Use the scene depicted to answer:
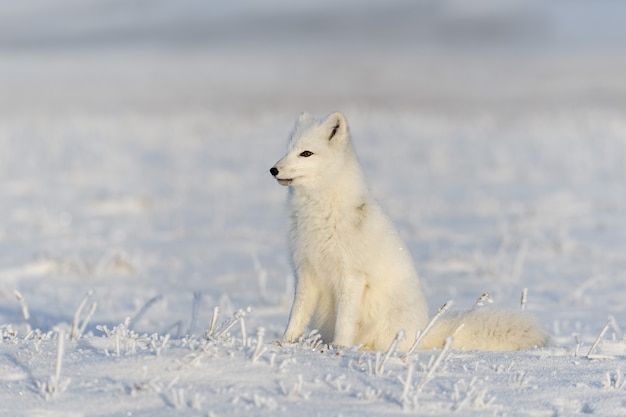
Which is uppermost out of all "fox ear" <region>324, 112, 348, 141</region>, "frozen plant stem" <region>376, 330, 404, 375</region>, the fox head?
"fox ear" <region>324, 112, 348, 141</region>

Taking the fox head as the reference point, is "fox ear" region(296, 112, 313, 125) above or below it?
above

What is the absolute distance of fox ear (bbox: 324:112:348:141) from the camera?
14.8 ft

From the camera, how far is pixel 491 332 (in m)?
4.38

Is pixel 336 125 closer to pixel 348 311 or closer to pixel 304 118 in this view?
pixel 304 118

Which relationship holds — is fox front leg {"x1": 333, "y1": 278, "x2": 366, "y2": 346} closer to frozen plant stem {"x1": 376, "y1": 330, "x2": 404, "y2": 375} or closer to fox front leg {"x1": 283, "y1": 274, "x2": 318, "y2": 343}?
fox front leg {"x1": 283, "y1": 274, "x2": 318, "y2": 343}

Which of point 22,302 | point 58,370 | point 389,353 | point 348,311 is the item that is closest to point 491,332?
point 348,311

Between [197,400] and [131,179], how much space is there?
1298 cm

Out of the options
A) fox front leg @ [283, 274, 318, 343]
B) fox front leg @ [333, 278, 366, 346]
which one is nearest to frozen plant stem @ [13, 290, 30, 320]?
fox front leg @ [283, 274, 318, 343]

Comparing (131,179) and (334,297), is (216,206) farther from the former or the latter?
(334,297)

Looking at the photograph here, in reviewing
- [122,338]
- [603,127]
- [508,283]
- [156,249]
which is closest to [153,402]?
[122,338]

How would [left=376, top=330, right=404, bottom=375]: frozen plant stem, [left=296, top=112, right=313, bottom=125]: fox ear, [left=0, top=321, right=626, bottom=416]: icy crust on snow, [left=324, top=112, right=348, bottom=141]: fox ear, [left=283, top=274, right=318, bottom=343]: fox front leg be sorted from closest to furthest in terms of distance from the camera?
[left=0, top=321, right=626, bottom=416]: icy crust on snow → [left=376, top=330, right=404, bottom=375]: frozen plant stem → [left=283, top=274, right=318, bottom=343]: fox front leg → [left=324, top=112, right=348, bottom=141]: fox ear → [left=296, top=112, right=313, bottom=125]: fox ear

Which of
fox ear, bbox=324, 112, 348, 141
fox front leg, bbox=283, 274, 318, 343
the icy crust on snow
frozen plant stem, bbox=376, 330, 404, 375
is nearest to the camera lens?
the icy crust on snow

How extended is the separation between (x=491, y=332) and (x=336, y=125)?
1430mm

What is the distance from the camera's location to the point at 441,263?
841 cm
